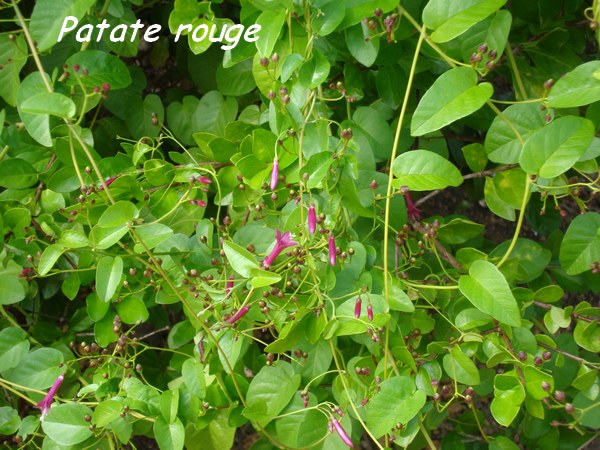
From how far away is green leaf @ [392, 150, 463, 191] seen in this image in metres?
0.71

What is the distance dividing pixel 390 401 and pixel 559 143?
0.99ft

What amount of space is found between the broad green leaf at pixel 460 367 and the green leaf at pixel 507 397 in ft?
0.13

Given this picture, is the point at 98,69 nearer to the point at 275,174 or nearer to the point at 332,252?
the point at 275,174

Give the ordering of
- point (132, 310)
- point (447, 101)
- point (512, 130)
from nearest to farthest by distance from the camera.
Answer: point (447, 101) < point (512, 130) < point (132, 310)

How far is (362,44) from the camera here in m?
0.84

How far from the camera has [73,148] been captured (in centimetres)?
90

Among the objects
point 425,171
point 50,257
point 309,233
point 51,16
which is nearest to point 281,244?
point 309,233

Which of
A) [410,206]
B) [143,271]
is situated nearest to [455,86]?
[410,206]

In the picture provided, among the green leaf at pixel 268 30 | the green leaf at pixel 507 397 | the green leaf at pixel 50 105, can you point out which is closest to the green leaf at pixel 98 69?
the green leaf at pixel 50 105

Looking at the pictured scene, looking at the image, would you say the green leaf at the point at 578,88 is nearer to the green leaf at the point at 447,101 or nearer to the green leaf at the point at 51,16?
the green leaf at the point at 447,101

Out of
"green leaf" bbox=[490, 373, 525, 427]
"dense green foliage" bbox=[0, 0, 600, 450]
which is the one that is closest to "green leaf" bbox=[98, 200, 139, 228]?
"dense green foliage" bbox=[0, 0, 600, 450]

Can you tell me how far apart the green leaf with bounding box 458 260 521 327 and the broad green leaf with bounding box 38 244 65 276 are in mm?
441

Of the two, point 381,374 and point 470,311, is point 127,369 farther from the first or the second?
point 470,311

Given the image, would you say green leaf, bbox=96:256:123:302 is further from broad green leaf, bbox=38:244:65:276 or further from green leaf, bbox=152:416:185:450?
green leaf, bbox=152:416:185:450
